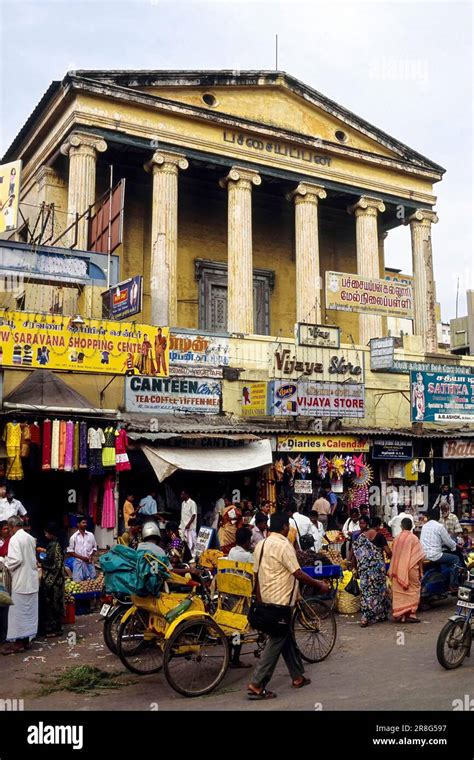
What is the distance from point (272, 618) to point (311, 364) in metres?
13.9

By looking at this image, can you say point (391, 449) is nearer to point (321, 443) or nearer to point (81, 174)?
point (321, 443)

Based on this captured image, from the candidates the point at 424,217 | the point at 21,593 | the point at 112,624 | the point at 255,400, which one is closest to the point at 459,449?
the point at 255,400

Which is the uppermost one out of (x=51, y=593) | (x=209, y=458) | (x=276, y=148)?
(x=276, y=148)

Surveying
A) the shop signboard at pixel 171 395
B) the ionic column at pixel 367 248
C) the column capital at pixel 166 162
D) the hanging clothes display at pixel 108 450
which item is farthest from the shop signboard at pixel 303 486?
the column capital at pixel 166 162

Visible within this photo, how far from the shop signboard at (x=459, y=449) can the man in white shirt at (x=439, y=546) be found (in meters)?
9.21

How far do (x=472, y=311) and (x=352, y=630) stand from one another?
731cm

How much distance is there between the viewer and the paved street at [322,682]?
6.75 metres

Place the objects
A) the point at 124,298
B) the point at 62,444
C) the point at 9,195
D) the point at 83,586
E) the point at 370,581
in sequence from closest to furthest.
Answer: the point at 370,581 < the point at 83,586 < the point at 62,444 < the point at 124,298 < the point at 9,195

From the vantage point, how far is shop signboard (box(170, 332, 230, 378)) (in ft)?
60.1

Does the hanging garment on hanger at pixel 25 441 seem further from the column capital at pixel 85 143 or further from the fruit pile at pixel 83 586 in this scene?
the column capital at pixel 85 143

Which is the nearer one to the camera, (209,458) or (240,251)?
(209,458)

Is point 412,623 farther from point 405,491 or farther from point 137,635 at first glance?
point 405,491

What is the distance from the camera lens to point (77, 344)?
610 inches

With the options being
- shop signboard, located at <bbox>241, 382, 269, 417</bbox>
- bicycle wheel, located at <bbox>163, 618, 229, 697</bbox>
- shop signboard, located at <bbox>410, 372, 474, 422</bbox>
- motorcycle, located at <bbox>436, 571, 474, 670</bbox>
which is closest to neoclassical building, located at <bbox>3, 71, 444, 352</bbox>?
shop signboard, located at <bbox>241, 382, 269, 417</bbox>
